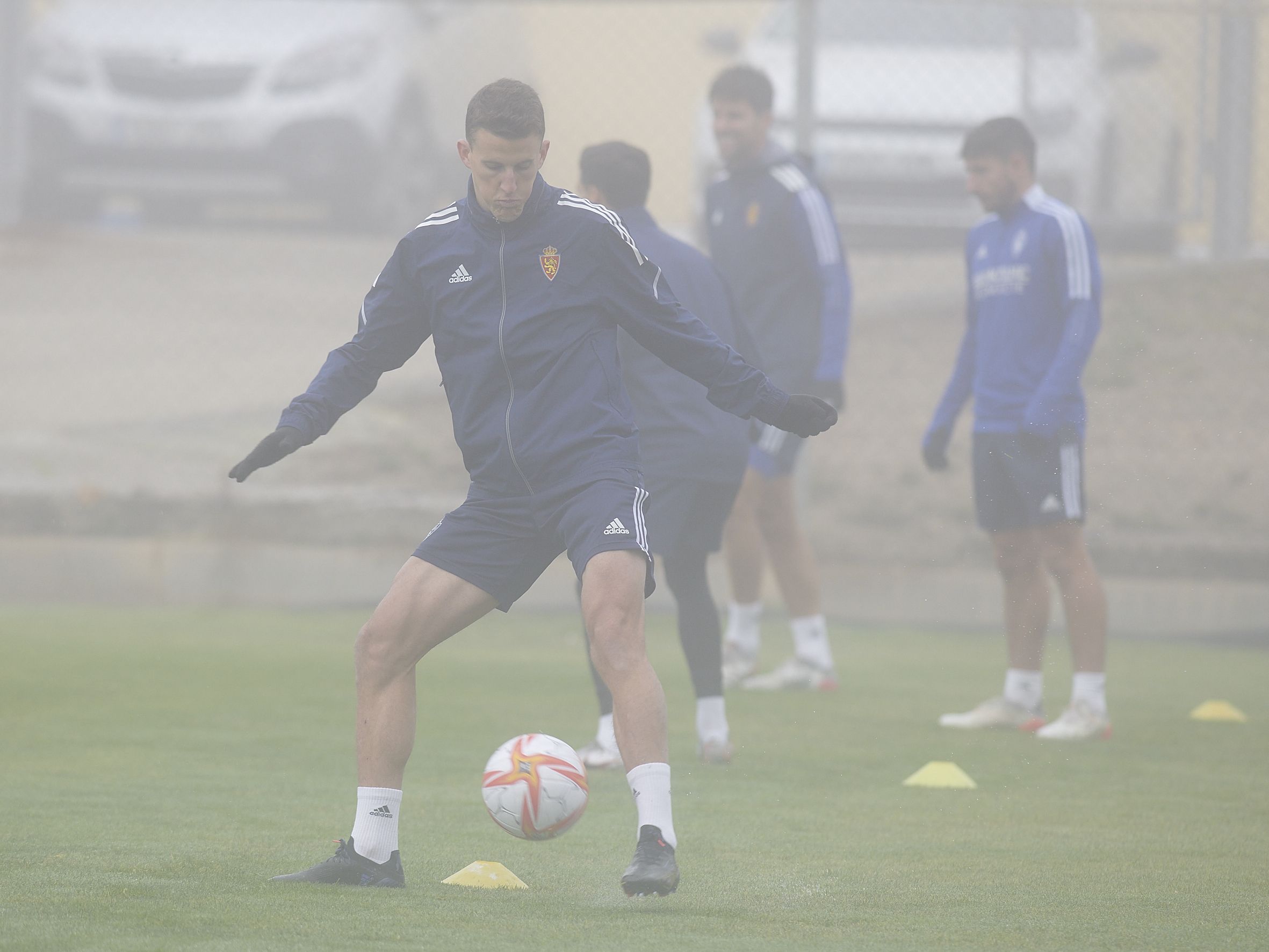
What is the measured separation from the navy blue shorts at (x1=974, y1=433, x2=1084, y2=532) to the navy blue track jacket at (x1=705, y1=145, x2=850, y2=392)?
866 mm

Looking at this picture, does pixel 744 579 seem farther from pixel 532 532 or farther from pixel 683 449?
pixel 532 532

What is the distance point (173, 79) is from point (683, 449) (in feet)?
21.3

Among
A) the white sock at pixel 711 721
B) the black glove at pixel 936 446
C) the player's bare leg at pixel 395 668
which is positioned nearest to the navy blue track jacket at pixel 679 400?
the white sock at pixel 711 721

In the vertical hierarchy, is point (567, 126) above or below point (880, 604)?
above

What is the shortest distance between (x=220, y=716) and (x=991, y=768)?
2.57m

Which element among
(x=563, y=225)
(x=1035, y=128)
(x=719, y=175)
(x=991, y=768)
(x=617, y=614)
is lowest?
(x=991, y=768)

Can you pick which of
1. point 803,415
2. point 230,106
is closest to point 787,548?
point 803,415

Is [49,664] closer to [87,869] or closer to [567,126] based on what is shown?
[87,869]

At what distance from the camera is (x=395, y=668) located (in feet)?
13.9

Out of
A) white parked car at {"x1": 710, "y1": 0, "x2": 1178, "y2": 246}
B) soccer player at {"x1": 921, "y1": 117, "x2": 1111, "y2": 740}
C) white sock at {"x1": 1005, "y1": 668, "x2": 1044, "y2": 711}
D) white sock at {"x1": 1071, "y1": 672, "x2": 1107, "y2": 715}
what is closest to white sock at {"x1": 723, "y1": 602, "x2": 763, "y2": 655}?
soccer player at {"x1": 921, "y1": 117, "x2": 1111, "y2": 740}

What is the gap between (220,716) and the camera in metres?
6.54

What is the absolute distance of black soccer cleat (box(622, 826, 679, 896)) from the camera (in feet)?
12.7

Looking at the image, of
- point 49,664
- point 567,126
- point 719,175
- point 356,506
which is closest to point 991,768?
point 719,175

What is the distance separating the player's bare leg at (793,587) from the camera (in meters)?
7.79
